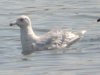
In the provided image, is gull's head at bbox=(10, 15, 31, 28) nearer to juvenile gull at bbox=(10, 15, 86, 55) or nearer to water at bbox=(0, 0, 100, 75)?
juvenile gull at bbox=(10, 15, 86, 55)

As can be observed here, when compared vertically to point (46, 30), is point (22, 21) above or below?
above

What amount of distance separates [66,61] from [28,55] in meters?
1.52

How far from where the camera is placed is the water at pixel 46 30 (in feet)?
40.8

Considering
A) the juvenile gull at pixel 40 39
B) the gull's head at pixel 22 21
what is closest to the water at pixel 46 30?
the juvenile gull at pixel 40 39

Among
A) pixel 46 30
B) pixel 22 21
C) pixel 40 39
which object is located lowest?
pixel 46 30

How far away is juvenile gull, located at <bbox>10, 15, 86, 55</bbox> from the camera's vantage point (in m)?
15.0

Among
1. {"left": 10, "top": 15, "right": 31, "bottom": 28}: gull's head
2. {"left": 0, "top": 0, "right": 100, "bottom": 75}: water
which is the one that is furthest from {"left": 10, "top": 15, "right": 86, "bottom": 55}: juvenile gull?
{"left": 0, "top": 0, "right": 100, "bottom": 75}: water

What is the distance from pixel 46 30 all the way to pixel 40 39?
7.09 ft

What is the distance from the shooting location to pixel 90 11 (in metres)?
20.0

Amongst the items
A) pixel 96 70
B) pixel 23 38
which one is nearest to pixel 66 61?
pixel 96 70

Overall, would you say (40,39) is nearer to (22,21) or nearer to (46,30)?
(22,21)

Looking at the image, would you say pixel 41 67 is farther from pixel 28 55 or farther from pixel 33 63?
pixel 28 55

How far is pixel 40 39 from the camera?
15094mm

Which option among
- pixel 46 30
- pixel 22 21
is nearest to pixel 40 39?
pixel 22 21
